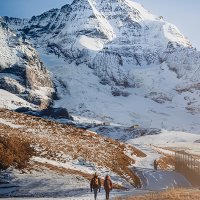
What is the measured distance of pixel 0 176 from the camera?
43906 mm

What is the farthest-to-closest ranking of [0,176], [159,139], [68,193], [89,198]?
[159,139] → [0,176] → [68,193] → [89,198]

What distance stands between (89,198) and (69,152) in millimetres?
18618

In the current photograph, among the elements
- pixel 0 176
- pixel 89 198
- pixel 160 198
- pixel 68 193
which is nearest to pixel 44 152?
pixel 0 176

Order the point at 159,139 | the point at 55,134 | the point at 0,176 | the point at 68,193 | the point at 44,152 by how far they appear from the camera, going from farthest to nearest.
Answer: the point at 159,139, the point at 55,134, the point at 44,152, the point at 0,176, the point at 68,193

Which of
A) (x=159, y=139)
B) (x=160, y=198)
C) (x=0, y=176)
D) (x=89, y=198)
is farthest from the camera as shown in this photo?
(x=159, y=139)

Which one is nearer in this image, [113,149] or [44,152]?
[44,152]

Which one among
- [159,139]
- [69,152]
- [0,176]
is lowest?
[0,176]

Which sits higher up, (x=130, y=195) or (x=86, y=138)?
(x=86, y=138)

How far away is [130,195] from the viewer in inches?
1521

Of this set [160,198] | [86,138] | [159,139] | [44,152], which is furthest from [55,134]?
[159,139]

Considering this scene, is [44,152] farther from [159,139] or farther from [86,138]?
[159,139]

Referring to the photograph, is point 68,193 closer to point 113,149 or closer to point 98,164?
point 98,164

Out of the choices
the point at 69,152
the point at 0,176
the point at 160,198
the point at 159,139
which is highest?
the point at 159,139

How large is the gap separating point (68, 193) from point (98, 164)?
14420 mm
